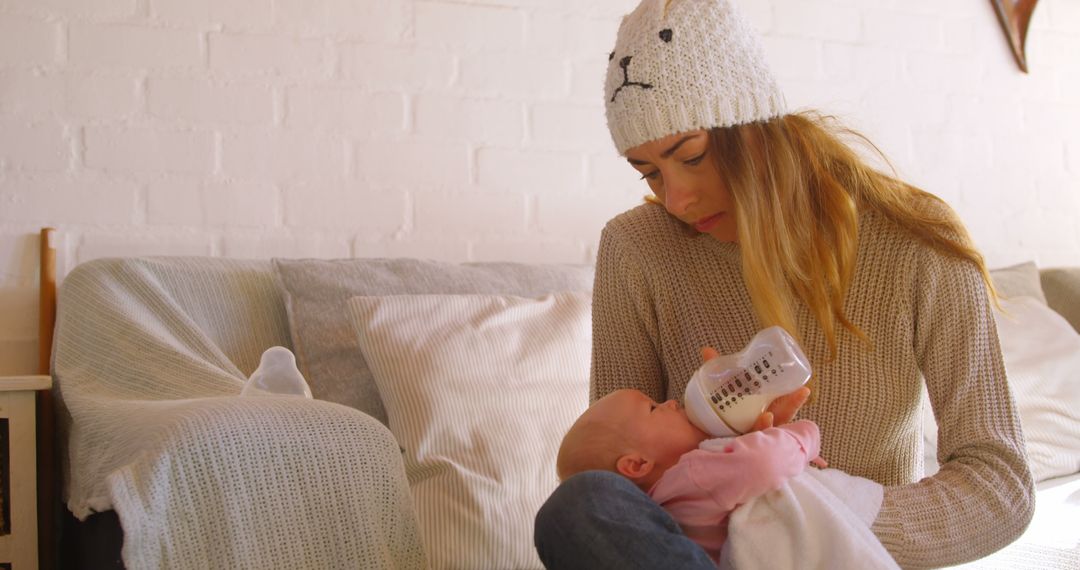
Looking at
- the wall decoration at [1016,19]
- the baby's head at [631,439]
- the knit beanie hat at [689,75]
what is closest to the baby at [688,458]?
the baby's head at [631,439]

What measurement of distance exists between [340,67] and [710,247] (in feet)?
3.03

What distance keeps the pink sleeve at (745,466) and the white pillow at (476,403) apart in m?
0.52

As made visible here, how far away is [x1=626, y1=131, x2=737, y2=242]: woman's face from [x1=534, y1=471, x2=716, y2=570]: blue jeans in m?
0.39

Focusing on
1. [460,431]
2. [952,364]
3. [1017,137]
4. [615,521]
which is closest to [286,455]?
[615,521]

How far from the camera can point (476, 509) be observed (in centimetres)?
151

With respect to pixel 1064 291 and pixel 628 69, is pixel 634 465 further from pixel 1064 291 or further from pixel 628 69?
pixel 1064 291

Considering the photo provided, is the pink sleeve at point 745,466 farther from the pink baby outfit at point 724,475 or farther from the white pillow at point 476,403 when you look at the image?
the white pillow at point 476,403

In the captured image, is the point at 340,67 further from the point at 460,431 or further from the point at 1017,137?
the point at 1017,137

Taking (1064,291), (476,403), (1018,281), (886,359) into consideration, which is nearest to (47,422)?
(476,403)

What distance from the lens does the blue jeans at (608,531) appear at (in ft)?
3.20

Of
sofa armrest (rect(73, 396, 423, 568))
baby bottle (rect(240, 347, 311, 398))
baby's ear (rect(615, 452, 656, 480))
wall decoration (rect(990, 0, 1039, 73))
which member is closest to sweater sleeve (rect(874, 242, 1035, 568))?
baby's ear (rect(615, 452, 656, 480))

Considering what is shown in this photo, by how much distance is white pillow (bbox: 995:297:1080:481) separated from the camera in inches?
80.9

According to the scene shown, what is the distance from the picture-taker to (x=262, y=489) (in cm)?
111

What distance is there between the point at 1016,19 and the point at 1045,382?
3.29 feet
